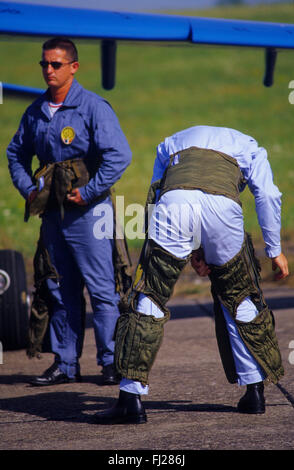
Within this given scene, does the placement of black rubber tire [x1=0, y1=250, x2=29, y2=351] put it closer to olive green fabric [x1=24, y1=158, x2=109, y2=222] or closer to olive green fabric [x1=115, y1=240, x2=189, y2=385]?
olive green fabric [x1=24, y1=158, x2=109, y2=222]

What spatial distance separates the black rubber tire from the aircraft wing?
180cm

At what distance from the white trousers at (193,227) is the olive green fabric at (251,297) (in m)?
0.07

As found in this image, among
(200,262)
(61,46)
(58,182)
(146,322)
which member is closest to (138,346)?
(146,322)

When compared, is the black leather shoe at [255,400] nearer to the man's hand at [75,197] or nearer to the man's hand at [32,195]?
the man's hand at [75,197]

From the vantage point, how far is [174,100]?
41.7m

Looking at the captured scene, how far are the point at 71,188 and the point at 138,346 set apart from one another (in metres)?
1.44

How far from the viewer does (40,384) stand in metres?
4.98

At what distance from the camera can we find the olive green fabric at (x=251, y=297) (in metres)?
3.94

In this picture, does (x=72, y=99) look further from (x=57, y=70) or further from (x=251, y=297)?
(x=251, y=297)

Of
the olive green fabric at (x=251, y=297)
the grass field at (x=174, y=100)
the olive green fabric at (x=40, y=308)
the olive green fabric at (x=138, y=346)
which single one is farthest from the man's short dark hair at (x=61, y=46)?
the grass field at (x=174, y=100)

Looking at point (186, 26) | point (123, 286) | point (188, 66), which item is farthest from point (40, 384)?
point (188, 66)

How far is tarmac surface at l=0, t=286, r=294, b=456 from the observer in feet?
11.7

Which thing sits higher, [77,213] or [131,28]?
→ [131,28]
